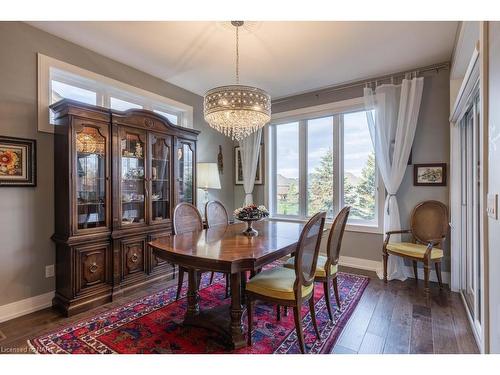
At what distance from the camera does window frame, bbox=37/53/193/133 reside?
2.55m

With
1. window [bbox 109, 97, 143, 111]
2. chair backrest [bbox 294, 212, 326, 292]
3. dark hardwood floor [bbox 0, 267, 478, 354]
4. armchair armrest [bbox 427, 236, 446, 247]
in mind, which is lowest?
dark hardwood floor [bbox 0, 267, 478, 354]

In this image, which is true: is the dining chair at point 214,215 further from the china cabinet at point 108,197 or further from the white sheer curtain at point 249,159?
the white sheer curtain at point 249,159

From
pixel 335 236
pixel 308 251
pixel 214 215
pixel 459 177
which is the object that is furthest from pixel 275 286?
pixel 459 177

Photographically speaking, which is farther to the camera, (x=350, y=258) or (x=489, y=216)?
(x=350, y=258)

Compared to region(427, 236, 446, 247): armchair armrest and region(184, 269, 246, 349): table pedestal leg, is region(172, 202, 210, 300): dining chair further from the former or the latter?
region(427, 236, 446, 247): armchair armrest

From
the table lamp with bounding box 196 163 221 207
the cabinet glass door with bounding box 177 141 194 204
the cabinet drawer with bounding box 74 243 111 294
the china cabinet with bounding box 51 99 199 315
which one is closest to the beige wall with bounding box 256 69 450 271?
the table lamp with bounding box 196 163 221 207

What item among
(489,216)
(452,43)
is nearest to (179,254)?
(489,216)

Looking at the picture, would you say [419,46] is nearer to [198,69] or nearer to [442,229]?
[442,229]

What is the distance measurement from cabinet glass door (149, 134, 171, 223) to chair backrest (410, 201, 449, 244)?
315 cm

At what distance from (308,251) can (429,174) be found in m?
2.34

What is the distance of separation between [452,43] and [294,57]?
1.63m

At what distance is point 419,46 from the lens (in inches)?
110

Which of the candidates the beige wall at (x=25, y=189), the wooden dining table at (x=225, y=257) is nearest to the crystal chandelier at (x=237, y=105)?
the wooden dining table at (x=225, y=257)

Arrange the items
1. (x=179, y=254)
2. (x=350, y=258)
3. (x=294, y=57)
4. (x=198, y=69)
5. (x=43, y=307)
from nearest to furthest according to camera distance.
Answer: (x=179, y=254)
(x=43, y=307)
(x=294, y=57)
(x=198, y=69)
(x=350, y=258)
